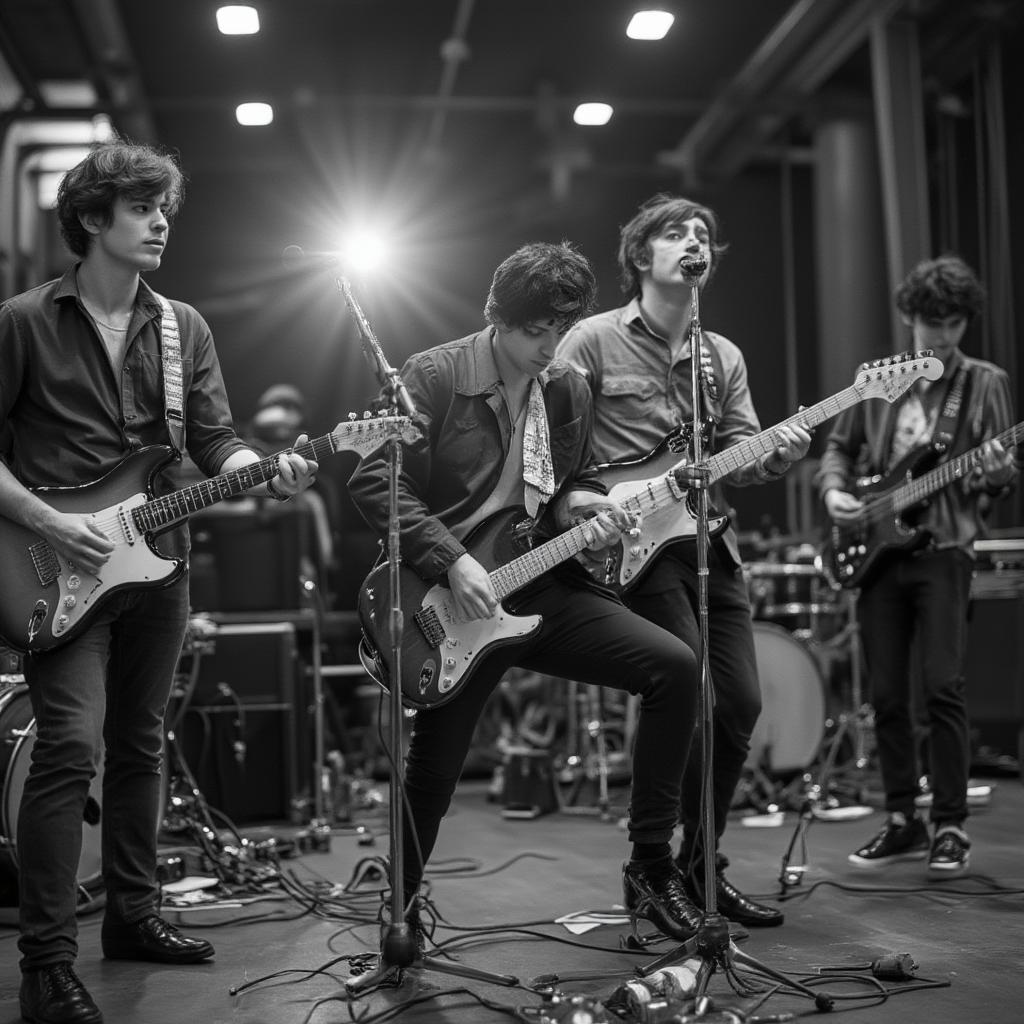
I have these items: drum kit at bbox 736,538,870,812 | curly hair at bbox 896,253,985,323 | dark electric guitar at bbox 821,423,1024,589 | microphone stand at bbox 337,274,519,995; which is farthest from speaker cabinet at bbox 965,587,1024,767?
microphone stand at bbox 337,274,519,995

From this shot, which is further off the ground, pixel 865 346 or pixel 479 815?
pixel 865 346

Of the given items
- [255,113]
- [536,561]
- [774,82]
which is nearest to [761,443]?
[536,561]

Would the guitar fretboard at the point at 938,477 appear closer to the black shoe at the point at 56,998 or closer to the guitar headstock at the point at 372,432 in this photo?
the guitar headstock at the point at 372,432

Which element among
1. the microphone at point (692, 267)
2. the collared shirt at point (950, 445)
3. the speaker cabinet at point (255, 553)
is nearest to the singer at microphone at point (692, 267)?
the microphone at point (692, 267)

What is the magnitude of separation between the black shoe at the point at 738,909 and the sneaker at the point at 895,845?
1.06 meters

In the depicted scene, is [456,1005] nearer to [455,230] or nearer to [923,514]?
[923,514]

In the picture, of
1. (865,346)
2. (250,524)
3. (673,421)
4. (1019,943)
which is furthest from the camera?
(865,346)

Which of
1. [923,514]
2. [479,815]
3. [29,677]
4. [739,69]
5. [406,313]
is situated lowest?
[479,815]

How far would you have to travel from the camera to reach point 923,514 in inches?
184

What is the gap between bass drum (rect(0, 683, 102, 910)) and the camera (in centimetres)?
421

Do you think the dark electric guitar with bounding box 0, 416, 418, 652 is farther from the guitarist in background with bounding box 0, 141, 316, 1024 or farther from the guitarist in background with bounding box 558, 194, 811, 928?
the guitarist in background with bounding box 558, 194, 811, 928

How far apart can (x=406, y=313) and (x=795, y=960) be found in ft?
35.6

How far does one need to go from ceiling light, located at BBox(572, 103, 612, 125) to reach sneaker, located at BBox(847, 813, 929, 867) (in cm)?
689

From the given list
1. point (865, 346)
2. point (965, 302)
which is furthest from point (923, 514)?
point (865, 346)
